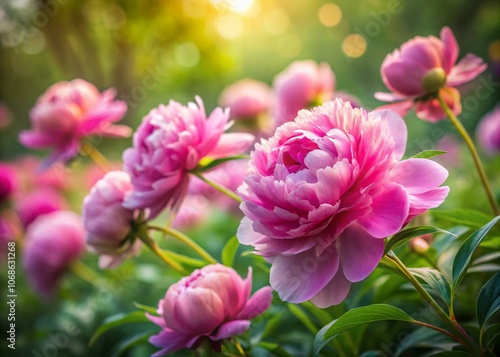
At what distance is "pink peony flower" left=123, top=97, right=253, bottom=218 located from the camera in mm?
680

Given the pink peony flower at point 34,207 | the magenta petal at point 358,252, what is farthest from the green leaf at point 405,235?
the pink peony flower at point 34,207

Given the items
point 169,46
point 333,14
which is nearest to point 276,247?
point 169,46

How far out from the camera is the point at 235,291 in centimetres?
60

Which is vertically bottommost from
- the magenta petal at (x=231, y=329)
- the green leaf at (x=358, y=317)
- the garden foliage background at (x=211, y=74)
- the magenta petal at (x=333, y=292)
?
the garden foliage background at (x=211, y=74)

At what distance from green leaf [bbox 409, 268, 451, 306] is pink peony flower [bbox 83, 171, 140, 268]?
365 millimetres

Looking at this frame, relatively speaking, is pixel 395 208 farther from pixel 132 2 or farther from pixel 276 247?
pixel 132 2

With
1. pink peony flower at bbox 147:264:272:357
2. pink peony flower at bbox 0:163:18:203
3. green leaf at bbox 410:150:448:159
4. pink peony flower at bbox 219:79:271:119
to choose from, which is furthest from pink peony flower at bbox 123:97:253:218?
pink peony flower at bbox 0:163:18:203

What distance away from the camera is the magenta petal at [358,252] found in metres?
0.47

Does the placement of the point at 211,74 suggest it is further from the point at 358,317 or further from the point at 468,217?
the point at 358,317

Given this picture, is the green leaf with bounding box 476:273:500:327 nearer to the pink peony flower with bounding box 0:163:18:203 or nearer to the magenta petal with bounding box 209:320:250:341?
the magenta petal with bounding box 209:320:250:341

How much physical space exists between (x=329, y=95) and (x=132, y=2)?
385cm

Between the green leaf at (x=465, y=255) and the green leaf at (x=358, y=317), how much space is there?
0.19 feet

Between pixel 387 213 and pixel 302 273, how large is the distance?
90 millimetres

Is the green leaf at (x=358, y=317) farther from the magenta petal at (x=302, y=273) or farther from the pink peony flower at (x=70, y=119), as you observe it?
the pink peony flower at (x=70, y=119)
